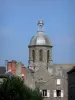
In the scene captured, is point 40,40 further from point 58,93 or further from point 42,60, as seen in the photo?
point 58,93

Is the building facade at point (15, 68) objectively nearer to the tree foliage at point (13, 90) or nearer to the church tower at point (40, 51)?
the tree foliage at point (13, 90)

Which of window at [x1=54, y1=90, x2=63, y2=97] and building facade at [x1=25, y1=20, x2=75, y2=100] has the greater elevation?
building facade at [x1=25, y1=20, x2=75, y2=100]

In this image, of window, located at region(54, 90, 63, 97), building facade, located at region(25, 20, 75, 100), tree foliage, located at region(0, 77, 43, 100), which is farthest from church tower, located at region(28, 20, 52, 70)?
tree foliage, located at region(0, 77, 43, 100)

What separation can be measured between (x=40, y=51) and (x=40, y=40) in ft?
11.1

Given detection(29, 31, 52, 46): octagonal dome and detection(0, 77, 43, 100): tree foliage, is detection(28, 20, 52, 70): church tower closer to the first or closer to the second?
detection(29, 31, 52, 46): octagonal dome

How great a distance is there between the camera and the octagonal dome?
105875 millimetres

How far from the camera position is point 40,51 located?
104m

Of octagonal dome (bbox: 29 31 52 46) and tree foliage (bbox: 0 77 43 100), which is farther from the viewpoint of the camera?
octagonal dome (bbox: 29 31 52 46)

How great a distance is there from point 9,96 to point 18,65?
67.5 feet

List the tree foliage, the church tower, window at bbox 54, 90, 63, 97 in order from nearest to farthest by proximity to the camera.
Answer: the tree foliage
window at bbox 54, 90, 63, 97
the church tower

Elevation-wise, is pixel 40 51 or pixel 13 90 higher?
pixel 40 51

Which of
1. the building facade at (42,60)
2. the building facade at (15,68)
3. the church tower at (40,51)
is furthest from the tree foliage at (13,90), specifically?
the church tower at (40,51)

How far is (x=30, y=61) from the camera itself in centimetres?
10325

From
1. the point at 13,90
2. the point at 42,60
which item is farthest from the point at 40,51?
the point at 13,90
